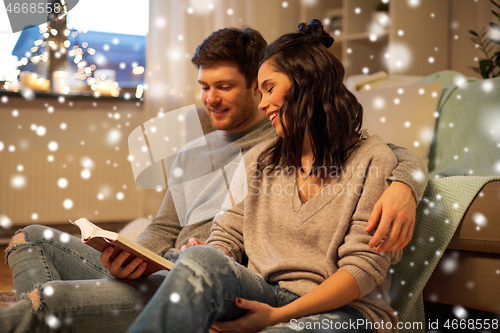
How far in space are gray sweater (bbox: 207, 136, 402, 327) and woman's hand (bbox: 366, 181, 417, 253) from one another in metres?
0.03

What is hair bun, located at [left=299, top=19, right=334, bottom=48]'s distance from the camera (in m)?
0.96

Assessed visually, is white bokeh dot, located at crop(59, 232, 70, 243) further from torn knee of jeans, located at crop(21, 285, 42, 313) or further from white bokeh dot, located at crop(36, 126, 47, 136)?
white bokeh dot, located at crop(36, 126, 47, 136)

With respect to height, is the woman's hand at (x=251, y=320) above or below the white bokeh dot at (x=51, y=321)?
above

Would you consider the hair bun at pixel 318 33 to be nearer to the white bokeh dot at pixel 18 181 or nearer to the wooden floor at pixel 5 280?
the wooden floor at pixel 5 280

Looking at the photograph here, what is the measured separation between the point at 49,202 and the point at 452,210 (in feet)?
7.37

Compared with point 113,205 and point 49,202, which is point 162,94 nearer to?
point 113,205

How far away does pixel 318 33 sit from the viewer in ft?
3.14

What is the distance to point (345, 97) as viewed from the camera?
94 centimetres

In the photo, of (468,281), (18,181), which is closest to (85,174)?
(18,181)

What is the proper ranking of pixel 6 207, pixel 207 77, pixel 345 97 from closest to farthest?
pixel 345 97, pixel 207 77, pixel 6 207

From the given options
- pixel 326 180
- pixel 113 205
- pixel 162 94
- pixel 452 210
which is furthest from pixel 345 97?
pixel 113 205

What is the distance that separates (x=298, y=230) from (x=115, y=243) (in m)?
0.35

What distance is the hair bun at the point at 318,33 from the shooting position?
0.96 m

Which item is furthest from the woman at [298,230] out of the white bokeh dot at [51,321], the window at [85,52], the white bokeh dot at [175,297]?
the window at [85,52]
